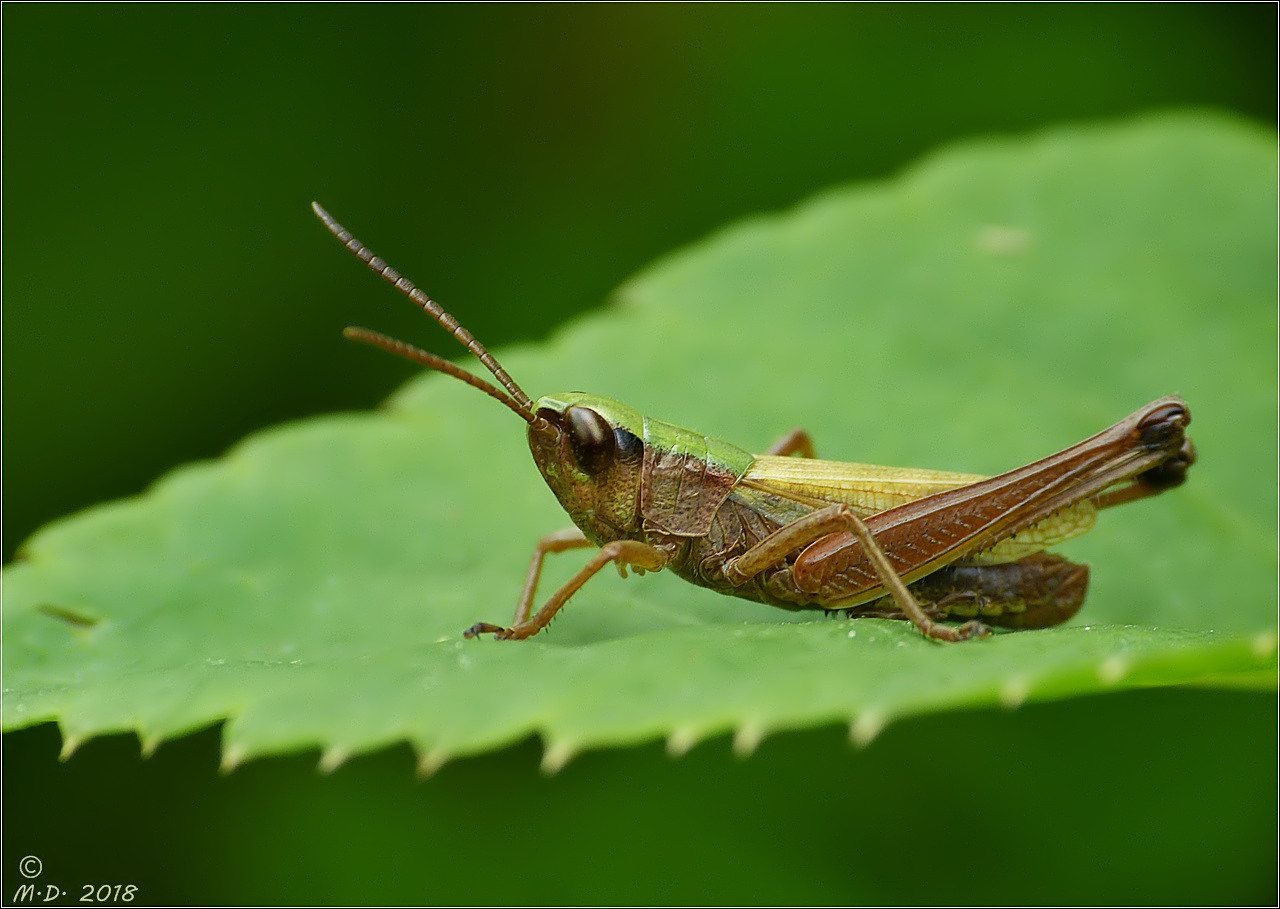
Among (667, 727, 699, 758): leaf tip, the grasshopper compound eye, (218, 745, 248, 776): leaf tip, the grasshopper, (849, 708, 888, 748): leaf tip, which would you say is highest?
the grasshopper compound eye

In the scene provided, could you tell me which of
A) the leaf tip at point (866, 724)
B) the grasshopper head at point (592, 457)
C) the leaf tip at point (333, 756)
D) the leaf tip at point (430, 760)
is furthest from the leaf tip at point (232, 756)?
the grasshopper head at point (592, 457)

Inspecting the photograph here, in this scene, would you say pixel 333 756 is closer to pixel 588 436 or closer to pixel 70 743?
pixel 70 743

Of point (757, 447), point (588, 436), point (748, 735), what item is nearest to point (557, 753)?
point (748, 735)

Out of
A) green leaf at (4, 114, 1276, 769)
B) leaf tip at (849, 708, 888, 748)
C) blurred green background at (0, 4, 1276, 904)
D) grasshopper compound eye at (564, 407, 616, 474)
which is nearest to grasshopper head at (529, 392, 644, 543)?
grasshopper compound eye at (564, 407, 616, 474)

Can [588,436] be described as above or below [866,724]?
above

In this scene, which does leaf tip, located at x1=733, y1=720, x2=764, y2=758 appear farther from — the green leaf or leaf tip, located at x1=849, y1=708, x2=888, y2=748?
leaf tip, located at x1=849, y1=708, x2=888, y2=748

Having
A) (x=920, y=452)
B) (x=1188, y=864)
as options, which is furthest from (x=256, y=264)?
(x=1188, y=864)

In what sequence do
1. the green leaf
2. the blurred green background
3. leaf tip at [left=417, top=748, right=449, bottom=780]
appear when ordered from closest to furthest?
leaf tip at [left=417, top=748, right=449, bottom=780] → the green leaf → the blurred green background
